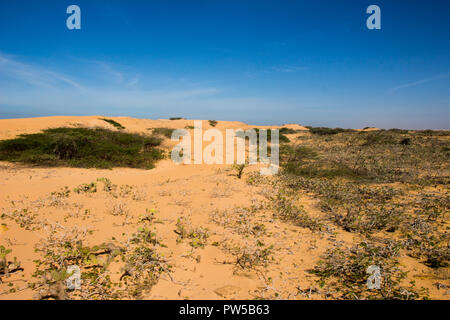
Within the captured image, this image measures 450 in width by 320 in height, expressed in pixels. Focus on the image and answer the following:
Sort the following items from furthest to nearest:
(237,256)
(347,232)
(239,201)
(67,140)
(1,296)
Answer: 1. (67,140)
2. (239,201)
3. (347,232)
4. (237,256)
5. (1,296)

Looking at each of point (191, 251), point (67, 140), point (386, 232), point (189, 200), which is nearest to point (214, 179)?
point (189, 200)

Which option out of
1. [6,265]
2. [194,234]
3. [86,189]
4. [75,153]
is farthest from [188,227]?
[75,153]

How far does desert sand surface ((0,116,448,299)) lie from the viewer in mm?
2842

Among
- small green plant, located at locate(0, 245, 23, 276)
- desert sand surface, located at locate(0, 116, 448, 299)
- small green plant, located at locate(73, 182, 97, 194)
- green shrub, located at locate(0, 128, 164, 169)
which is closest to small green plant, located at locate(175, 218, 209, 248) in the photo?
desert sand surface, located at locate(0, 116, 448, 299)

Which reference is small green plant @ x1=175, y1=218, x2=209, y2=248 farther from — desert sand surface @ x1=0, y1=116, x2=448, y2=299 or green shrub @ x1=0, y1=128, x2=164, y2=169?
green shrub @ x1=0, y1=128, x2=164, y2=169

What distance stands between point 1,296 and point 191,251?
231 cm

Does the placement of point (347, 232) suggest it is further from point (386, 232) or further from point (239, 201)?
point (239, 201)

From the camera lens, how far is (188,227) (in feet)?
14.6

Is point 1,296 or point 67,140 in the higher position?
point 67,140

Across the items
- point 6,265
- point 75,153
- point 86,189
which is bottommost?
point 6,265

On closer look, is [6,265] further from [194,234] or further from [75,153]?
[75,153]

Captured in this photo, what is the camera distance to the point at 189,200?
606cm

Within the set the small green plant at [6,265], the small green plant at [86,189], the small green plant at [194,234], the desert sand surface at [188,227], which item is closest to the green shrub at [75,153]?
the desert sand surface at [188,227]

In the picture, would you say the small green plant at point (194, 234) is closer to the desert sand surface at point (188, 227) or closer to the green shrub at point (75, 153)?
the desert sand surface at point (188, 227)
